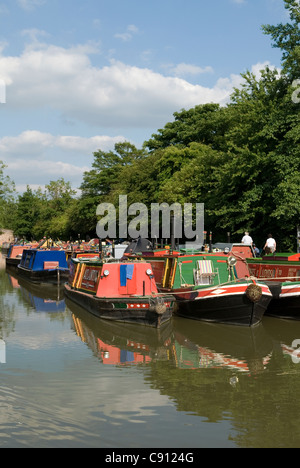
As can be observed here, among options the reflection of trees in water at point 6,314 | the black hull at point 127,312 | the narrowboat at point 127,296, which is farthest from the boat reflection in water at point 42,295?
the black hull at point 127,312

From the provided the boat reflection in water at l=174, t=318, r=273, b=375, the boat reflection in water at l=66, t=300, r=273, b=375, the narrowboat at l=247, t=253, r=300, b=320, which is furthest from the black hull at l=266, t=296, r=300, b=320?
the boat reflection in water at l=66, t=300, r=273, b=375

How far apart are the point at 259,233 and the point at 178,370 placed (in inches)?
795

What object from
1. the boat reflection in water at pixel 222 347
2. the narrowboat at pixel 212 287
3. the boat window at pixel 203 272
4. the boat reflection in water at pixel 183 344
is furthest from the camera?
the boat window at pixel 203 272

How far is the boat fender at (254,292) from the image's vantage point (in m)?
15.2

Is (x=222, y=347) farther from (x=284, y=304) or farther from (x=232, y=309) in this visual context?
(x=284, y=304)

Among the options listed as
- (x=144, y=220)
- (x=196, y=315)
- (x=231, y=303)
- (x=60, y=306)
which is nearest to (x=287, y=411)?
(x=231, y=303)

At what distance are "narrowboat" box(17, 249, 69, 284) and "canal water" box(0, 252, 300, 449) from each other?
15451 millimetres

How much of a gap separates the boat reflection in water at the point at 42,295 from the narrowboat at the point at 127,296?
327 cm

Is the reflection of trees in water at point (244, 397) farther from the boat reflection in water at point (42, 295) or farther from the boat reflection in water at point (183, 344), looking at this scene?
the boat reflection in water at point (42, 295)

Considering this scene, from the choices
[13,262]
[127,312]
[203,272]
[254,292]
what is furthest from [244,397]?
[13,262]

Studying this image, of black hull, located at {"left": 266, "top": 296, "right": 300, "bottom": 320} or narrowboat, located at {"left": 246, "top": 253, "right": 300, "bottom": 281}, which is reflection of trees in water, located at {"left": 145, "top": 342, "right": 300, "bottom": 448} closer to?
black hull, located at {"left": 266, "top": 296, "right": 300, "bottom": 320}

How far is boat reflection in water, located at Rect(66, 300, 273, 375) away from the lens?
39.5 ft

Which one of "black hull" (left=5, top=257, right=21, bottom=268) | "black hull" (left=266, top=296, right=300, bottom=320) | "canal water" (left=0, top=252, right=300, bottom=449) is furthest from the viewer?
"black hull" (left=5, top=257, right=21, bottom=268)

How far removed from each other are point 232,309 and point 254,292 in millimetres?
1097
